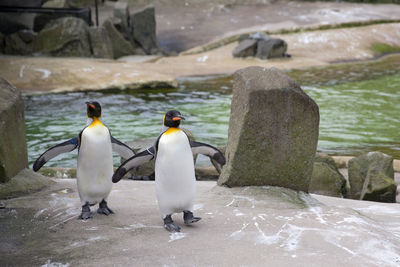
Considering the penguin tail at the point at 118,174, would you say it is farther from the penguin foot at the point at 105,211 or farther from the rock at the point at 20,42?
the rock at the point at 20,42

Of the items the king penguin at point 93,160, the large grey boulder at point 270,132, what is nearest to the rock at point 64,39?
the large grey boulder at point 270,132

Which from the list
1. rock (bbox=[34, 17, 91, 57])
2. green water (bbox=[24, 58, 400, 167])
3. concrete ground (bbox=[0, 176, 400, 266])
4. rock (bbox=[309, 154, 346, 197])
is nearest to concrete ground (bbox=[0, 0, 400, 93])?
green water (bbox=[24, 58, 400, 167])

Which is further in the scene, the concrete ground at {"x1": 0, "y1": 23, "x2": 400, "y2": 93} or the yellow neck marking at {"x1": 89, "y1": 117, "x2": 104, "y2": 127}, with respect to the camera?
the concrete ground at {"x1": 0, "y1": 23, "x2": 400, "y2": 93}

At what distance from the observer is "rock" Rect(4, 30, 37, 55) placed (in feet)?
54.4

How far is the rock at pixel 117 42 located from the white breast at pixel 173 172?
15.1 m

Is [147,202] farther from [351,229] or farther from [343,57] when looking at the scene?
[343,57]

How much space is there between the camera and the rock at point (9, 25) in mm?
17250

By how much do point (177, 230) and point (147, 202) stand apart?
90 cm

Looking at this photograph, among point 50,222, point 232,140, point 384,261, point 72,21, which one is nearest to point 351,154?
point 232,140

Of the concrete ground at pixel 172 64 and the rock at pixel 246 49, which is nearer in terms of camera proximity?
the concrete ground at pixel 172 64

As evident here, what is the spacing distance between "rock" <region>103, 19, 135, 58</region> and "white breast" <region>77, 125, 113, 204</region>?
583 inches

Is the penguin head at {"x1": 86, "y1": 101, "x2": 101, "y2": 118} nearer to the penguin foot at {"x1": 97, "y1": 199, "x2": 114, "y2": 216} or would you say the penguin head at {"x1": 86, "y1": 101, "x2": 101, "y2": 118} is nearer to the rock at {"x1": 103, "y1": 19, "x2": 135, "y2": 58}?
the penguin foot at {"x1": 97, "y1": 199, "x2": 114, "y2": 216}

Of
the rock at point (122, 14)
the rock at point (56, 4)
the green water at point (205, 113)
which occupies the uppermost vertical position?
the rock at point (56, 4)

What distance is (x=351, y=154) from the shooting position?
25.9 feet
